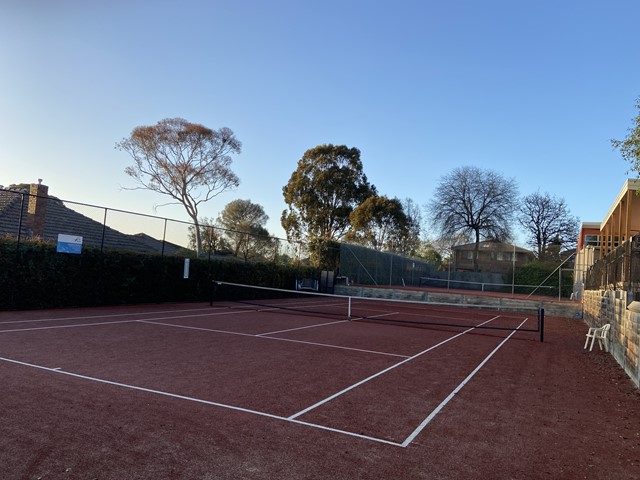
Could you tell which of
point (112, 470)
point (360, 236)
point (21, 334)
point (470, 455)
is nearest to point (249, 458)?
point (112, 470)

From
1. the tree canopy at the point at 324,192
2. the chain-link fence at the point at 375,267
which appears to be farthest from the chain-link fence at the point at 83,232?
the tree canopy at the point at 324,192

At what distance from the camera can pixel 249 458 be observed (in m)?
4.51

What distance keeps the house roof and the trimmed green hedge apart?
3.45 feet

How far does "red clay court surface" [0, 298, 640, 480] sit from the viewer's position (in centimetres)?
447

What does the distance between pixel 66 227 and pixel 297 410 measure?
17.1 metres

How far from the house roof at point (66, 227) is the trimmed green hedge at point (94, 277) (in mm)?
1051

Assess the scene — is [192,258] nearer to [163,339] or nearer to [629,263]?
[163,339]

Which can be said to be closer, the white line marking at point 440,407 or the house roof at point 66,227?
the white line marking at point 440,407

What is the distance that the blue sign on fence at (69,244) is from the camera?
1684 cm

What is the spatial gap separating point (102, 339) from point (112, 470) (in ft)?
23.3

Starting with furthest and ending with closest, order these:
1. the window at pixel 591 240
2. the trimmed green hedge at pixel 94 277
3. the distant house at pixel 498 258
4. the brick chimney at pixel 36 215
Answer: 1. the distant house at pixel 498 258
2. the window at pixel 591 240
3. the brick chimney at pixel 36 215
4. the trimmed green hedge at pixel 94 277

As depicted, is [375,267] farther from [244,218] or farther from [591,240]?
[244,218]

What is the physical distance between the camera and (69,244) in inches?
676

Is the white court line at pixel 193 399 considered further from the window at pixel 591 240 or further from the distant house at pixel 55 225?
the window at pixel 591 240
